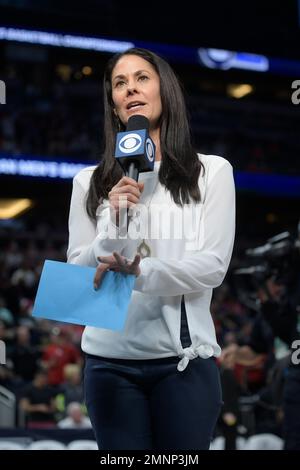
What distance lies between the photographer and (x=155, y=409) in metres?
1.35

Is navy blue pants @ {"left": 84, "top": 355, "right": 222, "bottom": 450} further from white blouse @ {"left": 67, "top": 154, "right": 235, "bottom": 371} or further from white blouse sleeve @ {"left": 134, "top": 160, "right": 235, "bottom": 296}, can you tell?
white blouse sleeve @ {"left": 134, "top": 160, "right": 235, "bottom": 296}

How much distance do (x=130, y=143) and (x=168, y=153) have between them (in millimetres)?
159

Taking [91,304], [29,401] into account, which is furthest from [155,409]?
[29,401]

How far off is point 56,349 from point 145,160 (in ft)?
19.8

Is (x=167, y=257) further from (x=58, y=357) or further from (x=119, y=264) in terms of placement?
(x=58, y=357)

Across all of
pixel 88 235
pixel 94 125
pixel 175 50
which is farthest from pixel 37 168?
pixel 88 235

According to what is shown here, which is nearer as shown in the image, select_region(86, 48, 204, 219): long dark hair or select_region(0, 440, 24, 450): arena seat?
select_region(86, 48, 204, 219): long dark hair

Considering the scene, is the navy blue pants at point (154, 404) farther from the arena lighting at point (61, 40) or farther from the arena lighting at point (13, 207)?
→ the arena lighting at point (13, 207)

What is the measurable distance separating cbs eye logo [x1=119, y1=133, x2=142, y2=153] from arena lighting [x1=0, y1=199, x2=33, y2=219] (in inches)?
463

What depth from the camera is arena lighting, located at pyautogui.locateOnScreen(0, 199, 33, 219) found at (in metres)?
13.0

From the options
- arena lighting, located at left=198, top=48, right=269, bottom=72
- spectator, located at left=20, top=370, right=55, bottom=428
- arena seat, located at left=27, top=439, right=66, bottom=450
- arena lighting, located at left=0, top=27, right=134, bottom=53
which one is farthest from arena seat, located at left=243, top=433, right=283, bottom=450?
arena lighting, located at left=198, top=48, right=269, bottom=72

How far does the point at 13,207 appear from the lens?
515 inches

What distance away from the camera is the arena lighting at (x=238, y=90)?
44.5 ft

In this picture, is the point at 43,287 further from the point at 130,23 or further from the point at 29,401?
the point at 130,23
